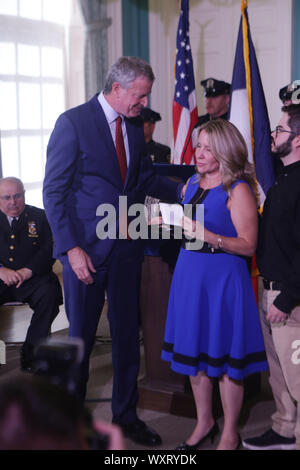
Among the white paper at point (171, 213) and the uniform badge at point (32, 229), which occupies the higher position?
the white paper at point (171, 213)

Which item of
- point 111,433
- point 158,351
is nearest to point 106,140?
point 158,351

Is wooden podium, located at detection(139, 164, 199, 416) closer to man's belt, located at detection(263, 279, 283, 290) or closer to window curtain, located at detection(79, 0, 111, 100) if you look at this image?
man's belt, located at detection(263, 279, 283, 290)

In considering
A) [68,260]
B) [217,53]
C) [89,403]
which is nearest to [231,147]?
[68,260]

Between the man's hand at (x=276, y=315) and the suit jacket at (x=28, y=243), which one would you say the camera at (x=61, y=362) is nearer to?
the man's hand at (x=276, y=315)

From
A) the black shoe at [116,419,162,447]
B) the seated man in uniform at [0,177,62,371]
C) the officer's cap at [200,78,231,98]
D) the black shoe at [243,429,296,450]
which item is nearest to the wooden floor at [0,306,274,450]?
the black shoe at [116,419,162,447]

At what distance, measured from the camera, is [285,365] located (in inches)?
93.1

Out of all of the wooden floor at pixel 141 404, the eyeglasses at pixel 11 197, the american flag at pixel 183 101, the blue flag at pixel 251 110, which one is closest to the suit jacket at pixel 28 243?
the eyeglasses at pixel 11 197

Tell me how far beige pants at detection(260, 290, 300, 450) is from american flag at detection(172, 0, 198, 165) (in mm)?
1974

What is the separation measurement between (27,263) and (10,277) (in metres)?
0.16

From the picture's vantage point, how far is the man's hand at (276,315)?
2292mm

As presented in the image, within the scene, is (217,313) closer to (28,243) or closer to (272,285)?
(272,285)

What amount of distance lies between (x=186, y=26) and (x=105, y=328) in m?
2.37

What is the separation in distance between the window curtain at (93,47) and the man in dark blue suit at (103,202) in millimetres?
3874

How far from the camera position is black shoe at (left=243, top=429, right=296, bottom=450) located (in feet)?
8.14
